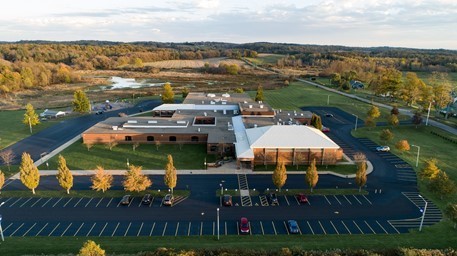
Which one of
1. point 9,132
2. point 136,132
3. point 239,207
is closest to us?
point 239,207

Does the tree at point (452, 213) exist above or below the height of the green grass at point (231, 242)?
above

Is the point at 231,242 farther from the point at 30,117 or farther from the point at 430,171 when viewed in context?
the point at 30,117

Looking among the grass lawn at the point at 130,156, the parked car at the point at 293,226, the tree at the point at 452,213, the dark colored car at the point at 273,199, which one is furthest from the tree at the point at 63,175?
the tree at the point at 452,213

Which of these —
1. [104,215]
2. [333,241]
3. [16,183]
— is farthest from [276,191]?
[16,183]

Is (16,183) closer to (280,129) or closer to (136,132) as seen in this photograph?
(136,132)

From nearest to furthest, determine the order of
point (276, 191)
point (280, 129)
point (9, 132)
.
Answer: point (276, 191) < point (280, 129) < point (9, 132)

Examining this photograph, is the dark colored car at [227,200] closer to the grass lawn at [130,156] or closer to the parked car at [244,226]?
the parked car at [244,226]
